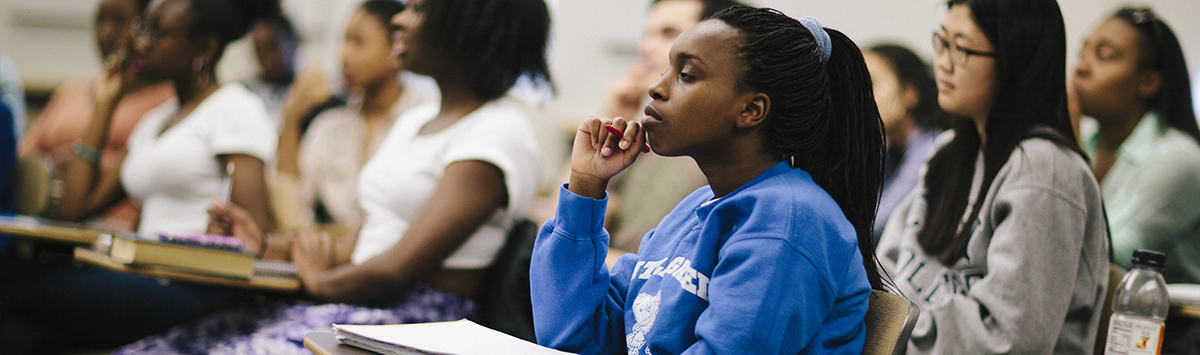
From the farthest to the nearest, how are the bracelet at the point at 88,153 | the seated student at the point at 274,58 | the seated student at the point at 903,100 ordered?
1. the seated student at the point at 274,58
2. the seated student at the point at 903,100
3. the bracelet at the point at 88,153

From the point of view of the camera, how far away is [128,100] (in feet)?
9.62

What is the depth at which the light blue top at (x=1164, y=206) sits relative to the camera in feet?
6.87

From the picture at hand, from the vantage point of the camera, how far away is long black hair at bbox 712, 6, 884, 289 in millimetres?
976

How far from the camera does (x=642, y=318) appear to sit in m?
1.04

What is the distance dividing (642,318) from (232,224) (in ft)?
4.48

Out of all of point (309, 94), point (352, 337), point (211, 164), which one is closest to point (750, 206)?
point (352, 337)

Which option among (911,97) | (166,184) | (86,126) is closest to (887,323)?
(166,184)

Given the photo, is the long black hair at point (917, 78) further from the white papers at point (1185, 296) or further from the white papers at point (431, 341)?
the white papers at point (431, 341)

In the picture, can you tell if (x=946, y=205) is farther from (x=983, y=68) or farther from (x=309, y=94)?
(x=309, y=94)

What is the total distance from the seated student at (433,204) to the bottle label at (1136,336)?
46.6 inches

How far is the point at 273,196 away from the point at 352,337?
1722 mm

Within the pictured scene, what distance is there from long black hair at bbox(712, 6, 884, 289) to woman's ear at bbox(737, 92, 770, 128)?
1cm

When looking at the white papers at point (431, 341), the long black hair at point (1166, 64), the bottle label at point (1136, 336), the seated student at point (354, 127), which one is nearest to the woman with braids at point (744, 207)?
the white papers at point (431, 341)

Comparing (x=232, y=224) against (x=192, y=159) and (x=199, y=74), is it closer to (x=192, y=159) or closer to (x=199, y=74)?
(x=192, y=159)
